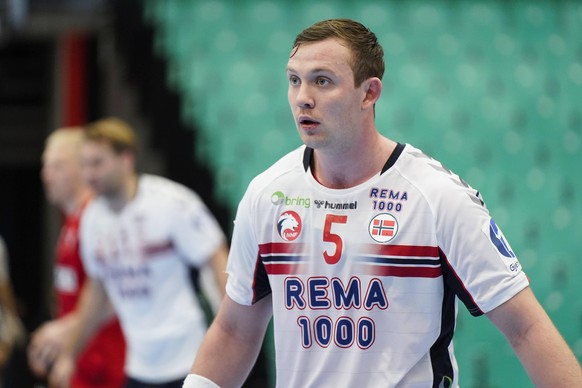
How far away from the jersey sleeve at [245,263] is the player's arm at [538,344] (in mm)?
727

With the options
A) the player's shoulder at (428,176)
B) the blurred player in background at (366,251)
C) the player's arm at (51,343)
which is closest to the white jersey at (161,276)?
the player's arm at (51,343)

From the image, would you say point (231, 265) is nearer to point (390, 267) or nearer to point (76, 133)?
point (390, 267)

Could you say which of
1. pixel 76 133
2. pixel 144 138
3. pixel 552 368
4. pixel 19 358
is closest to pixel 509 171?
pixel 144 138

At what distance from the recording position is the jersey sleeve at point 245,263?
315 cm

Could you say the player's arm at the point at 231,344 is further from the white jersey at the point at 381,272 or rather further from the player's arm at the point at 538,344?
the player's arm at the point at 538,344

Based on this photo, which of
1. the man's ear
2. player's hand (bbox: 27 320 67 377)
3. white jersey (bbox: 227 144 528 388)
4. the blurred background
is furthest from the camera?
the blurred background

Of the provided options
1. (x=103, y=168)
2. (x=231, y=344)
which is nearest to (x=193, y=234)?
(x=103, y=168)

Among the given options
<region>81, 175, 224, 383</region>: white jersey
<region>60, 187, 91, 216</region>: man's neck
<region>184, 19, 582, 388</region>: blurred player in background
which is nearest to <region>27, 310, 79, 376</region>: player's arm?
<region>81, 175, 224, 383</region>: white jersey

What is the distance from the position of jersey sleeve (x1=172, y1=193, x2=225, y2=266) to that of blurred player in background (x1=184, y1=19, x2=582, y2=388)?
2.84 m

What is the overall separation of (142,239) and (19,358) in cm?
467

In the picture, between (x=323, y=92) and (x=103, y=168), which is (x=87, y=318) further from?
(x=323, y=92)

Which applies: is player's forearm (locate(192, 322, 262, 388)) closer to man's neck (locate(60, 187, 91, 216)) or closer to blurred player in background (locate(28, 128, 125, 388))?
blurred player in background (locate(28, 128, 125, 388))

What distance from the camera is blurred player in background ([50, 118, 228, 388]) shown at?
6047mm

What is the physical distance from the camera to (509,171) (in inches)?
389
